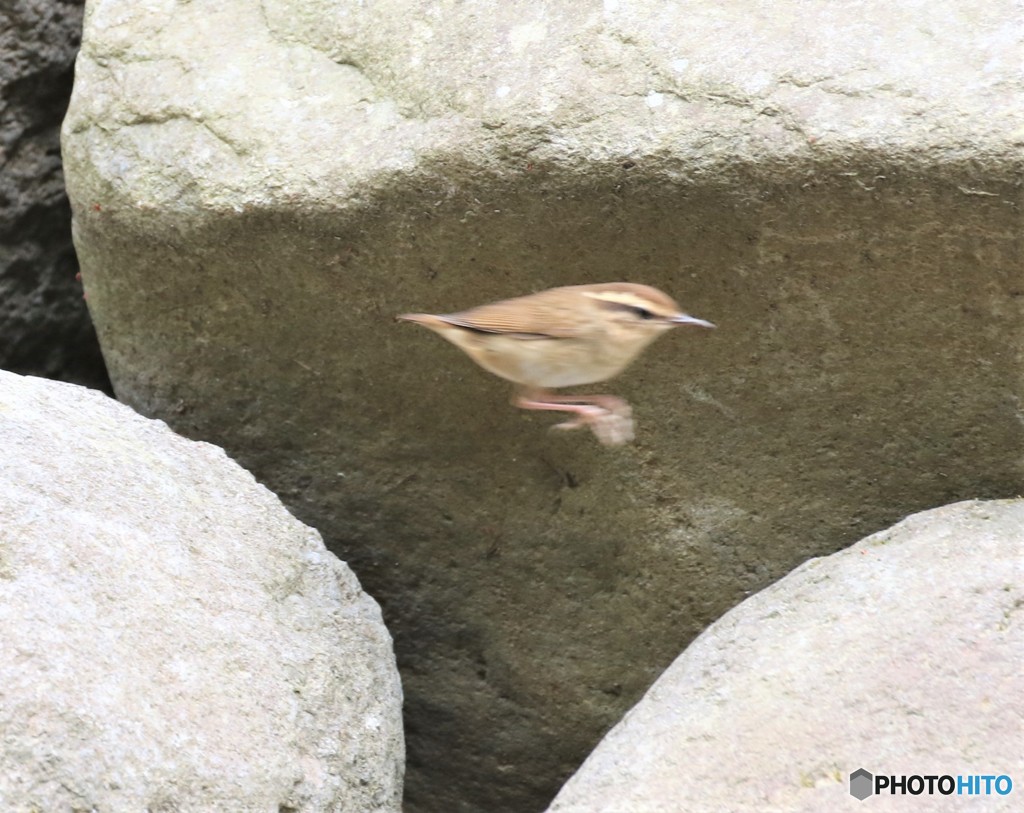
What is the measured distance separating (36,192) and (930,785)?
3712 millimetres

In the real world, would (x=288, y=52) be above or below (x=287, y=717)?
above

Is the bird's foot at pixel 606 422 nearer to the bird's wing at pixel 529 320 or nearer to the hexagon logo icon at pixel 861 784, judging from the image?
the bird's wing at pixel 529 320

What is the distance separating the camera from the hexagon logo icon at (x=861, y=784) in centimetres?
288

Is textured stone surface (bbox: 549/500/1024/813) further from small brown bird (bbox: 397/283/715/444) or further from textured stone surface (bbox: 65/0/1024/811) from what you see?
small brown bird (bbox: 397/283/715/444)

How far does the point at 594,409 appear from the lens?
3635mm

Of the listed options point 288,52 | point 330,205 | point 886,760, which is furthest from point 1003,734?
point 288,52

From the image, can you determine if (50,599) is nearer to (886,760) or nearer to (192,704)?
(192,704)

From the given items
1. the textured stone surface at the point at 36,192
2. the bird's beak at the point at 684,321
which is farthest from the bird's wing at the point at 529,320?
the textured stone surface at the point at 36,192

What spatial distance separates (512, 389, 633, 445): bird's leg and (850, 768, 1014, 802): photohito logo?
1.09 m

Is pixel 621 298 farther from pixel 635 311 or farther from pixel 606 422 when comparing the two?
pixel 606 422

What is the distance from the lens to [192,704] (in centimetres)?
313

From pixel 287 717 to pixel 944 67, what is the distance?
2.19 metres

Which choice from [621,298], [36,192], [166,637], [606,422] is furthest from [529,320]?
[36,192]

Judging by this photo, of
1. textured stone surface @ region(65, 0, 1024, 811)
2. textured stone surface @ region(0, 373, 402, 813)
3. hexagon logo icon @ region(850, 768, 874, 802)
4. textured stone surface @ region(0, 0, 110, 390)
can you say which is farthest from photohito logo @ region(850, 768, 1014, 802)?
textured stone surface @ region(0, 0, 110, 390)
